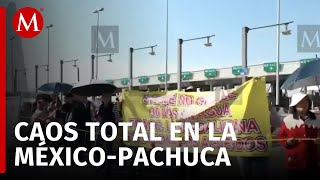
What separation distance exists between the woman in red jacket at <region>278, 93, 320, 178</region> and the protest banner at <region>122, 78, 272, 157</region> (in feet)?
2.18

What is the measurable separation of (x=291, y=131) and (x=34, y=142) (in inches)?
82.7

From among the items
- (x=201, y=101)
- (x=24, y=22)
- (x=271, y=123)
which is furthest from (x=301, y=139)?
(x=24, y=22)

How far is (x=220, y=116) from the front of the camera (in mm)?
4891

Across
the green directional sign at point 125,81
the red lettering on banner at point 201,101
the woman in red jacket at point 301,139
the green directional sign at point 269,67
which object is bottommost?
the woman in red jacket at point 301,139

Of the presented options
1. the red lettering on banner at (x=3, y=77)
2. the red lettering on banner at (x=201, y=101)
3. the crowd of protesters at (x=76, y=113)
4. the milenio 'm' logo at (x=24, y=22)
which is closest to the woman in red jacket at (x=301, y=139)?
the red lettering on banner at (x=201, y=101)

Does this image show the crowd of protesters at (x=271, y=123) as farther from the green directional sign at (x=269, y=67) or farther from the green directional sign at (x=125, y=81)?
the green directional sign at (x=269, y=67)

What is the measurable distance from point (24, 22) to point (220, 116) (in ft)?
6.34

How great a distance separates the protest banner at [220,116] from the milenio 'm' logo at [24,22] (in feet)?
4.55

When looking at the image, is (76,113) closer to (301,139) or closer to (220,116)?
(220,116)

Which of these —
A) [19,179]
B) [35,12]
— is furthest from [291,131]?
[19,179]

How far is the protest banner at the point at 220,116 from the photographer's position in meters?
4.66

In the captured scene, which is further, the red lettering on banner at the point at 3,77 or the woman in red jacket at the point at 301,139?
the red lettering on banner at the point at 3,77

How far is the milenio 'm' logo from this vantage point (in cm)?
414

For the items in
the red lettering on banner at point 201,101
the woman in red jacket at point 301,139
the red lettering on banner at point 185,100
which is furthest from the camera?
the red lettering on banner at point 185,100
